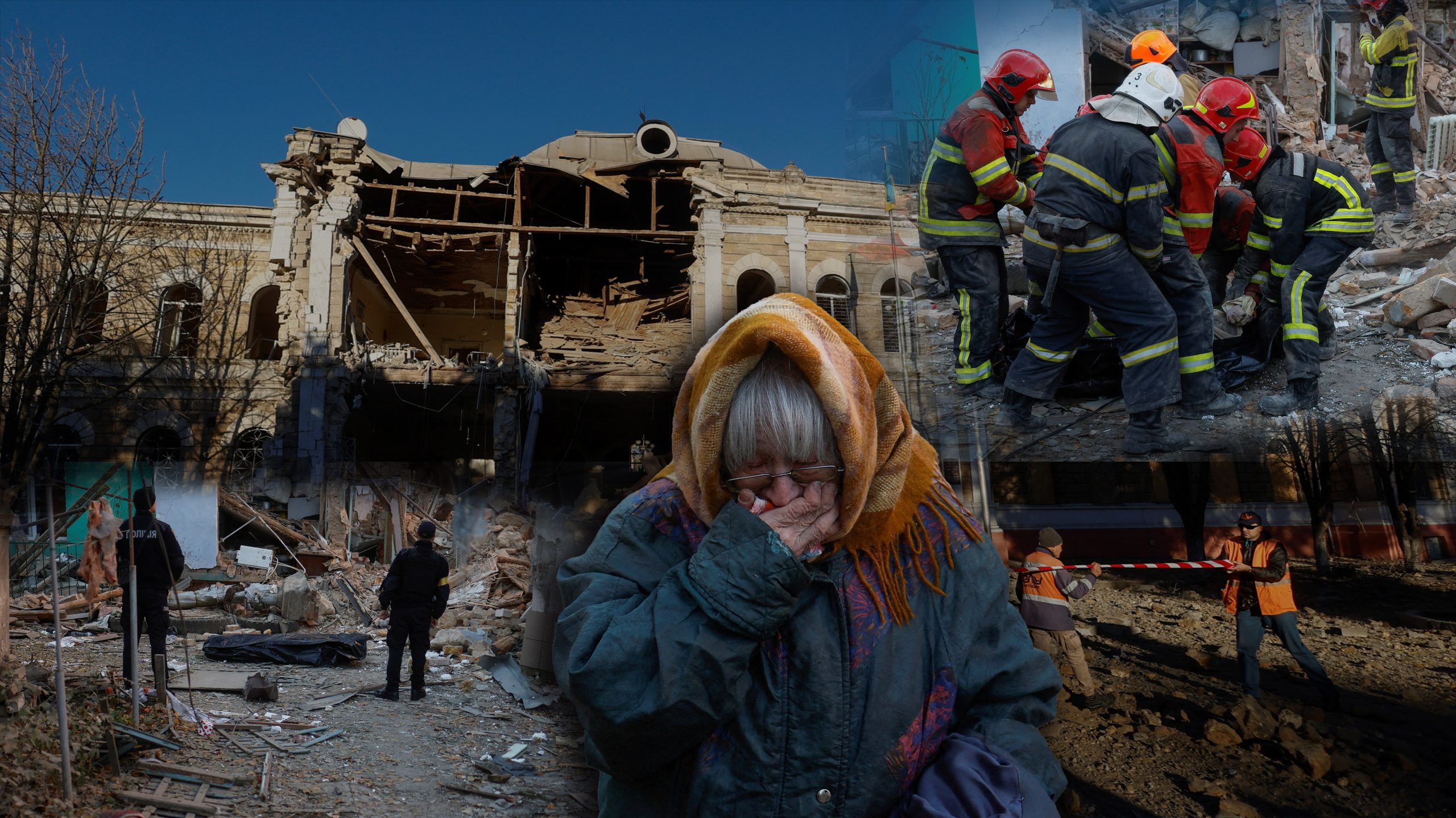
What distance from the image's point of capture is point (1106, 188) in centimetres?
239

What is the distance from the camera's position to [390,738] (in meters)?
4.19

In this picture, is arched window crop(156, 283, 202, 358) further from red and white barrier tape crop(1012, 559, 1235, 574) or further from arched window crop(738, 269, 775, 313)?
red and white barrier tape crop(1012, 559, 1235, 574)

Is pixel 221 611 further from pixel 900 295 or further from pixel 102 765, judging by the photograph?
pixel 900 295

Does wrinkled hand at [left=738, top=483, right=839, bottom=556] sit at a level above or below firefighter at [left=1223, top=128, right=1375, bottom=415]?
below

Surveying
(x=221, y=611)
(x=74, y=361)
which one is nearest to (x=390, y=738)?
(x=221, y=611)

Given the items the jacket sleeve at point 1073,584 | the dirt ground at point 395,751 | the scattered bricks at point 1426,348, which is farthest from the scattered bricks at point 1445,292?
the dirt ground at point 395,751

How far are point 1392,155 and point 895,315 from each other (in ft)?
5.17

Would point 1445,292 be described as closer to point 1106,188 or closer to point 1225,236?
point 1225,236

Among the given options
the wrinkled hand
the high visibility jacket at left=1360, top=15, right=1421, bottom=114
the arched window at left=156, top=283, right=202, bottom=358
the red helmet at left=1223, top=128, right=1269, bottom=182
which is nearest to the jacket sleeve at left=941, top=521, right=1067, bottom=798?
the wrinkled hand

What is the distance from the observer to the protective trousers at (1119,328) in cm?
239

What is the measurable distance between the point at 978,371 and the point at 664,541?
2016 mm

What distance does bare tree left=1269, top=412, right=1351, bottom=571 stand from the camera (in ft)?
7.29

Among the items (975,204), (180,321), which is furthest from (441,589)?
(180,321)

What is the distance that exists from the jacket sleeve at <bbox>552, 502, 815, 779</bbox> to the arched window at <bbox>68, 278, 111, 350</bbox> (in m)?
5.35
